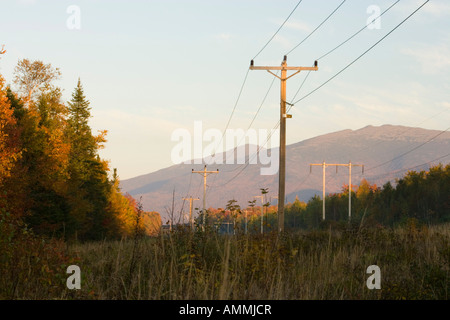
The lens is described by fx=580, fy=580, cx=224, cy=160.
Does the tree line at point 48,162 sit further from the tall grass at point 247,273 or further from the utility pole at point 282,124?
the tall grass at point 247,273

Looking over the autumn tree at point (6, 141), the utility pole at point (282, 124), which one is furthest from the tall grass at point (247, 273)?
the autumn tree at point (6, 141)

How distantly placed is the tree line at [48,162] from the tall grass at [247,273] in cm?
1773

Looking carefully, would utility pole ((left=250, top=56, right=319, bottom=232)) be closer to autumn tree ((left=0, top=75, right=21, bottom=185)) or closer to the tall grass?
the tall grass

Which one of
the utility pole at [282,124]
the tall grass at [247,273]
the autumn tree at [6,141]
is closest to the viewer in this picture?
the tall grass at [247,273]

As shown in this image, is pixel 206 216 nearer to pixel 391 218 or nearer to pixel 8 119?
pixel 8 119

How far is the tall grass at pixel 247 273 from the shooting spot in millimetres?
8039

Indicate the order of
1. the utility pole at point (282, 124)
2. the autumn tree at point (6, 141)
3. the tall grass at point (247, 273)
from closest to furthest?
the tall grass at point (247, 273) → the utility pole at point (282, 124) → the autumn tree at point (6, 141)

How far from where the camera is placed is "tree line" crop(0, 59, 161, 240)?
3175cm

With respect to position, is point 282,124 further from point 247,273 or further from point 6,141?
point 247,273

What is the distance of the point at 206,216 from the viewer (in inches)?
496

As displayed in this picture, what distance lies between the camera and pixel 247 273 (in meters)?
9.40

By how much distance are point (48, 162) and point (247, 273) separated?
3292 centimetres
